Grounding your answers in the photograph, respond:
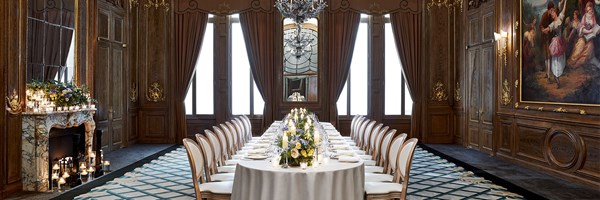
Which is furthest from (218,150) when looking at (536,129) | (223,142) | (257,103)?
(257,103)

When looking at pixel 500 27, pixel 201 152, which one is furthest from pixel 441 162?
pixel 201 152

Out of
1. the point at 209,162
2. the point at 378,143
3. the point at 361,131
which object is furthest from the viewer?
the point at 361,131

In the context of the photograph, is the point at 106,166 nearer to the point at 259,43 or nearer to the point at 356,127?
the point at 356,127

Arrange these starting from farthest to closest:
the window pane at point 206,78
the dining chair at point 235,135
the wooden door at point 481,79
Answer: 1. the window pane at point 206,78
2. the wooden door at point 481,79
3. the dining chair at point 235,135

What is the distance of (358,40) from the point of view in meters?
13.3

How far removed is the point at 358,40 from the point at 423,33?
59.4 inches

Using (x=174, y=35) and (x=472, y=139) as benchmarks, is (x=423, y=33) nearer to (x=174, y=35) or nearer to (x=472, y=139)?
(x=472, y=139)

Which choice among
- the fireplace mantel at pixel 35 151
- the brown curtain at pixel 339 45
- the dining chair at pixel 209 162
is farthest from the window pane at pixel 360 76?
the dining chair at pixel 209 162

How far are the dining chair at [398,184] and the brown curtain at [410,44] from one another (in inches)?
316

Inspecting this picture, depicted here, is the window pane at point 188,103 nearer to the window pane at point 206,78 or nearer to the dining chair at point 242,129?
the window pane at point 206,78

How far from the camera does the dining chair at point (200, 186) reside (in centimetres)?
480

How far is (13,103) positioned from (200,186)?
3.08 metres

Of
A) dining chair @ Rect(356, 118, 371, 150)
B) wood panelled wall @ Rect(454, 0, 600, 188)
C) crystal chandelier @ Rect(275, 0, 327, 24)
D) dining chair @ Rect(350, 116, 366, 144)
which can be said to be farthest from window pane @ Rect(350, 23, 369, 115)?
crystal chandelier @ Rect(275, 0, 327, 24)

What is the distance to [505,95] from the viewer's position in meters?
9.75
